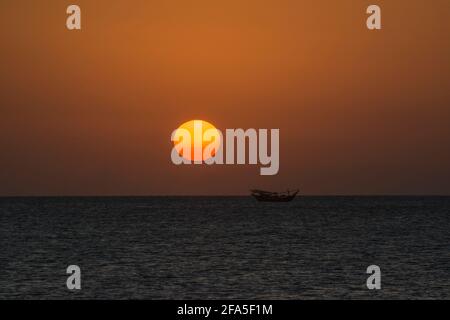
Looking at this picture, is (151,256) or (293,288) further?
(151,256)

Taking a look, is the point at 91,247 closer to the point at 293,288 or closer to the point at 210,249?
the point at 210,249

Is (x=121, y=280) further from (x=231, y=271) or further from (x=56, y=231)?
(x=56, y=231)

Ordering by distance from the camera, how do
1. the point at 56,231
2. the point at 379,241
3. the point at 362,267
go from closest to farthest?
1. the point at 362,267
2. the point at 379,241
3. the point at 56,231
